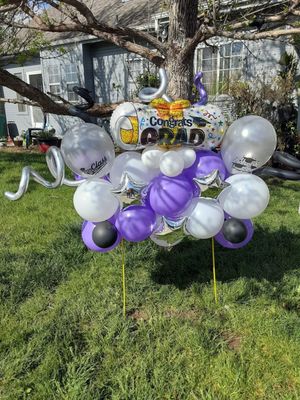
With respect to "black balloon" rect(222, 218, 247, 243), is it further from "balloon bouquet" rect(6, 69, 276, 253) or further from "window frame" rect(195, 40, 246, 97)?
"window frame" rect(195, 40, 246, 97)

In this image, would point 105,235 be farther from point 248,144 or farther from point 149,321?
point 248,144

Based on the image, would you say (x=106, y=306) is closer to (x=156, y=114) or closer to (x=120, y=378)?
(x=120, y=378)

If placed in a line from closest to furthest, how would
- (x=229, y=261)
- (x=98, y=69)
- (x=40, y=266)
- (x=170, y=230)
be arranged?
(x=170, y=230), (x=40, y=266), (x=229, y=261), (x=98, y=69)

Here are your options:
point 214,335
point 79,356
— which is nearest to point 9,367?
point 79,356

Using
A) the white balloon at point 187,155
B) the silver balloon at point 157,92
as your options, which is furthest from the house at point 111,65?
the white balloon at point 187,155

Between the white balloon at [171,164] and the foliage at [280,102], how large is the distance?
5.70m

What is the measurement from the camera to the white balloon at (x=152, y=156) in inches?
86.7

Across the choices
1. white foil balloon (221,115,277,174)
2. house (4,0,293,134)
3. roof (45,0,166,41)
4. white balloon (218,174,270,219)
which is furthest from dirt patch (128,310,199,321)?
roof (45,0,166,41)

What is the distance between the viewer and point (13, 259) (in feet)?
11.5

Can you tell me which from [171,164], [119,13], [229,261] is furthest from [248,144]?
[119,13]

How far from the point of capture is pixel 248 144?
220 cm

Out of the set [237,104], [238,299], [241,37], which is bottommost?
[238,299]

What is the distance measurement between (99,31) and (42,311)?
2.64 meters

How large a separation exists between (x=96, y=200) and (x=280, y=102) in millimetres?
6316
